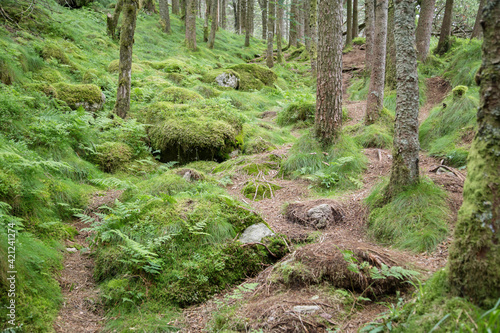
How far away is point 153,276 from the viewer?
3.55 m

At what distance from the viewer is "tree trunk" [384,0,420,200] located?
4141 mm

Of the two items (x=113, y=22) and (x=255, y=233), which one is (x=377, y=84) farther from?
(x=113, y=22)

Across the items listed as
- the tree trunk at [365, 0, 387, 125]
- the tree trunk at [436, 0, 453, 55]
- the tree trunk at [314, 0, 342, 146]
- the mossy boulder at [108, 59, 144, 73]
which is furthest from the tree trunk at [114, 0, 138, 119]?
the tree trunk at [436, 0, 453, 55]

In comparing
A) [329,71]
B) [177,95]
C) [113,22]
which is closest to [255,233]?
[329,71]

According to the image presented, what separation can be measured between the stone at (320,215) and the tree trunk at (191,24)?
16.8 metres

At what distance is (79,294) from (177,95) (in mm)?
6915

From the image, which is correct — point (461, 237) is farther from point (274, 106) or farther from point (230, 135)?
point (274, 106)

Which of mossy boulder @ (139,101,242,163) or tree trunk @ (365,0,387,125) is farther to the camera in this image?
tree trunk @ (365,0,387,125)

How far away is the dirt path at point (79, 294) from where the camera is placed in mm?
3021

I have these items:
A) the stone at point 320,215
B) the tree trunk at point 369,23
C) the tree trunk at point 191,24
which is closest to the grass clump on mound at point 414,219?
the stone at point 320,215

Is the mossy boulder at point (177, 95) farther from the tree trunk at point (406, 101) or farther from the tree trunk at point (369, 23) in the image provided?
the tree trunk at point (369, 23)

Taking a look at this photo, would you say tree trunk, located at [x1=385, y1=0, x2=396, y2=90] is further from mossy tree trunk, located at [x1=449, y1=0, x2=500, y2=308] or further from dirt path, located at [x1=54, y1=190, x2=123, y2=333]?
dirt path, located at [x1=54, y1=190, x2=123, y2=333]

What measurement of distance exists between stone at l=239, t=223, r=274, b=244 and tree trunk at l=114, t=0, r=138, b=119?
5443 millimetres

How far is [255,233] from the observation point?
4184 mm
